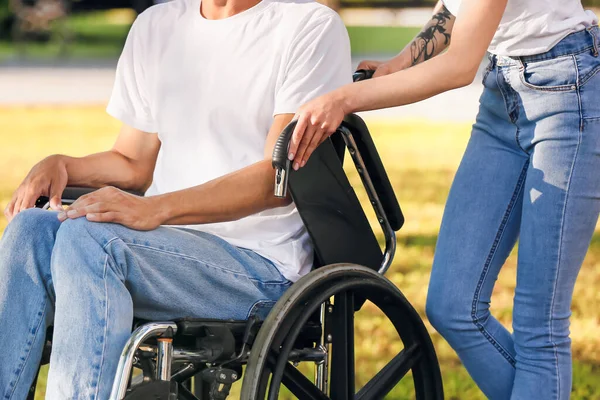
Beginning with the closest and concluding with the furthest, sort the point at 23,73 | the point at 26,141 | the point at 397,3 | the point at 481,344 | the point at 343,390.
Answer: the point at 343,390, the point at 481,344, the point at 26,141, the point at 23,73, the point at 397,3

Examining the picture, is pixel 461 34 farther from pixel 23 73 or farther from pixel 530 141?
pixel 23 73

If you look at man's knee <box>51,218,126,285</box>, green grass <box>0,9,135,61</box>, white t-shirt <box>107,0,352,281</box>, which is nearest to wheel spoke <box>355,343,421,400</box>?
white t-shirt <box>107,0,352,281</box>

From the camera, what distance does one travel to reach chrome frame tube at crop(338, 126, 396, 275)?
2320 millimetres

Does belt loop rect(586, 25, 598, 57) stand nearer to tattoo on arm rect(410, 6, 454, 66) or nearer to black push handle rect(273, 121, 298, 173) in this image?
tattoo on arm rect(410, 6, 454, 66)

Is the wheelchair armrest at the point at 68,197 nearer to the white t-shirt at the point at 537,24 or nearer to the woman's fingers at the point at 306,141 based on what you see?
the woman's fingers at the point at 306,141

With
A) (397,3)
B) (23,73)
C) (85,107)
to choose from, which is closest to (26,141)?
(85,107)

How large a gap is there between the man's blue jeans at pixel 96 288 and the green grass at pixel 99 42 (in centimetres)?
1507

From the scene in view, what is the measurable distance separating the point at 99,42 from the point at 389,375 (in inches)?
760

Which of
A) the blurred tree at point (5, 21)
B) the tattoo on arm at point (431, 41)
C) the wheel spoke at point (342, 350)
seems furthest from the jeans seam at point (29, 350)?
the blurred tree at point (5, 21)

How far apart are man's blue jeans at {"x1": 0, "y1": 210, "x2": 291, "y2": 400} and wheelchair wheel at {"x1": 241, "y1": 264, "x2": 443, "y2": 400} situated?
0.44 feet

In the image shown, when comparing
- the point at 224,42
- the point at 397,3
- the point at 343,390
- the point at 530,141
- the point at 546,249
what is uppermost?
the point at 224,42

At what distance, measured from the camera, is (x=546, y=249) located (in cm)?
236

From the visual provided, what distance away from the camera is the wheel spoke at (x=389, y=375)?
239cm

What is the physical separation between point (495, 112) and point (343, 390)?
2.33 ft
